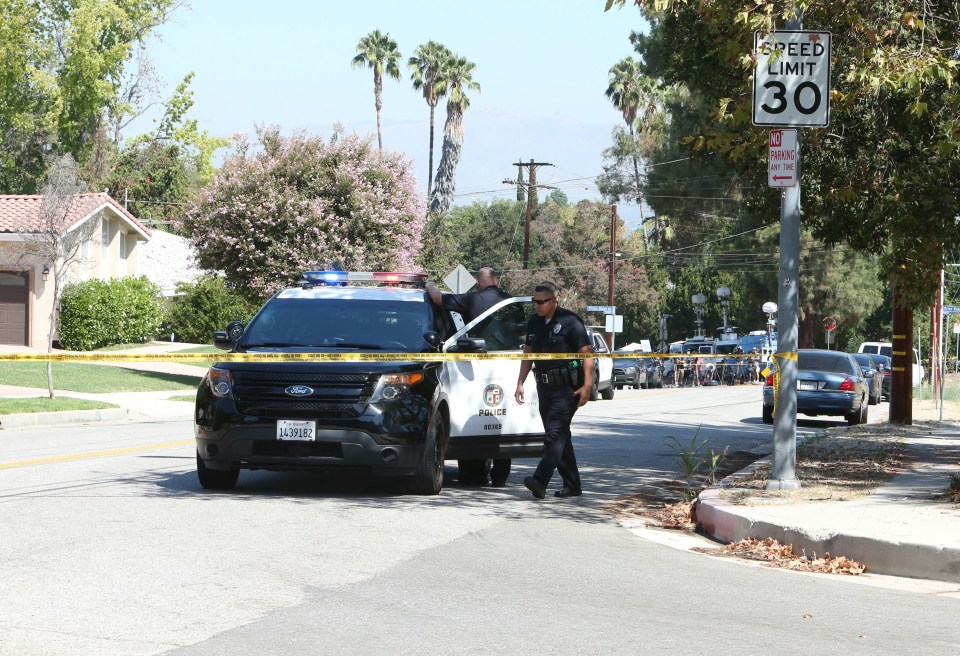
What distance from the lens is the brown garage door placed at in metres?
44.9

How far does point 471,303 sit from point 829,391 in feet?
48.2

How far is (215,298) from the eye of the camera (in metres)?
54.8

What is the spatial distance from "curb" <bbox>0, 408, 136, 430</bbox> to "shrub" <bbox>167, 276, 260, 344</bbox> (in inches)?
1198

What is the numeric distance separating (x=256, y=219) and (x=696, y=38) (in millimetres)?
21274

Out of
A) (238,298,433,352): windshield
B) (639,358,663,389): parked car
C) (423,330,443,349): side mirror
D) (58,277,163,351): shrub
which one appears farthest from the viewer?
(639,358,663,389): parked car

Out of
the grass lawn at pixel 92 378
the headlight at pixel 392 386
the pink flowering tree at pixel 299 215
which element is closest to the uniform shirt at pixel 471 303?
the headlight at pixel 392 386

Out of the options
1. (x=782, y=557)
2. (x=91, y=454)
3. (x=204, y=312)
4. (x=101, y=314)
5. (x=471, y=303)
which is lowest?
(x=782, y=557)

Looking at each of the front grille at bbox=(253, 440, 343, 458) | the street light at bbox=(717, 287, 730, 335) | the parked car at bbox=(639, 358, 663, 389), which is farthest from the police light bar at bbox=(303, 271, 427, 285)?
the street light at bbox=(717, 287, 730, 335)

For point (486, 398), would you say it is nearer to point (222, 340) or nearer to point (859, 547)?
point (222, 340)

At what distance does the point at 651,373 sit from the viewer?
52344 mm

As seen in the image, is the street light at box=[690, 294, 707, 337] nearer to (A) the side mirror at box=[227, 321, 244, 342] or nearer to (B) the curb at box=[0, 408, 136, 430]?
(B) the curb at box=[0, 408, 136, 430]

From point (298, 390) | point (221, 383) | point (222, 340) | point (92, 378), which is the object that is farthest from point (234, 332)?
point (92, 378)

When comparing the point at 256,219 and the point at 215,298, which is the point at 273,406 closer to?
the point at 256,219

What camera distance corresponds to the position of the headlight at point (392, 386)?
10.8 metres
